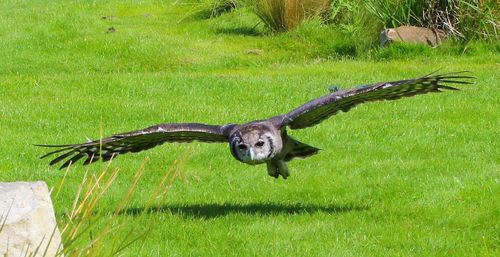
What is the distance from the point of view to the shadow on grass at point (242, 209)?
8391 millimetres

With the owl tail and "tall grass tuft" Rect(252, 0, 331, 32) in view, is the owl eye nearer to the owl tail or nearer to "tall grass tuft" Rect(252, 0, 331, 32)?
the owl tail

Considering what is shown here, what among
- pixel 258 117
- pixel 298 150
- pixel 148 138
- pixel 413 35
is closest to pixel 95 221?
pixel 148 138

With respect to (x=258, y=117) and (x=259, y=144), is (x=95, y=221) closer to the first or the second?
(x=259, y=144)

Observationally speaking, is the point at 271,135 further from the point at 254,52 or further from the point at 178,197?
the point at 254,52

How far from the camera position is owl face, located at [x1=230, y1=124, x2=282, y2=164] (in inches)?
302

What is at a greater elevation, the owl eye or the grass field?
the owl eye

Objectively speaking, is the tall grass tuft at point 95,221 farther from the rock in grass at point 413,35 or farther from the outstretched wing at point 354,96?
the rock in grass at point 413,35

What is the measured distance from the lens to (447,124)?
11641mm

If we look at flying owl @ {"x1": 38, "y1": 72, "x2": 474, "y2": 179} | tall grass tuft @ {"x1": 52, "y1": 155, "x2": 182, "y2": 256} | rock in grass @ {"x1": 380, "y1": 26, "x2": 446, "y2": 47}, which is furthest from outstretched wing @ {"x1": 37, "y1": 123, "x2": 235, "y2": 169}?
rock in grass @ {"x1": 380, "y1": 26, "x2": 446, "y2": 47}

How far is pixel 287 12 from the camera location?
1959 cm

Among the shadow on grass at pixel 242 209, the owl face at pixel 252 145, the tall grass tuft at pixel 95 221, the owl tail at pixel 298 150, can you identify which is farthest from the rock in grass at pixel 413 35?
the tall grass tuft at pixel 95 221

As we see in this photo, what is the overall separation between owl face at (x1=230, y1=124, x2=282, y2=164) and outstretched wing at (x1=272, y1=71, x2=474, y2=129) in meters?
0.27

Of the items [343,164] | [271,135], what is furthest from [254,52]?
[271,135]

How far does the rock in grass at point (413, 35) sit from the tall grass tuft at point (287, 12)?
2.63 meters
